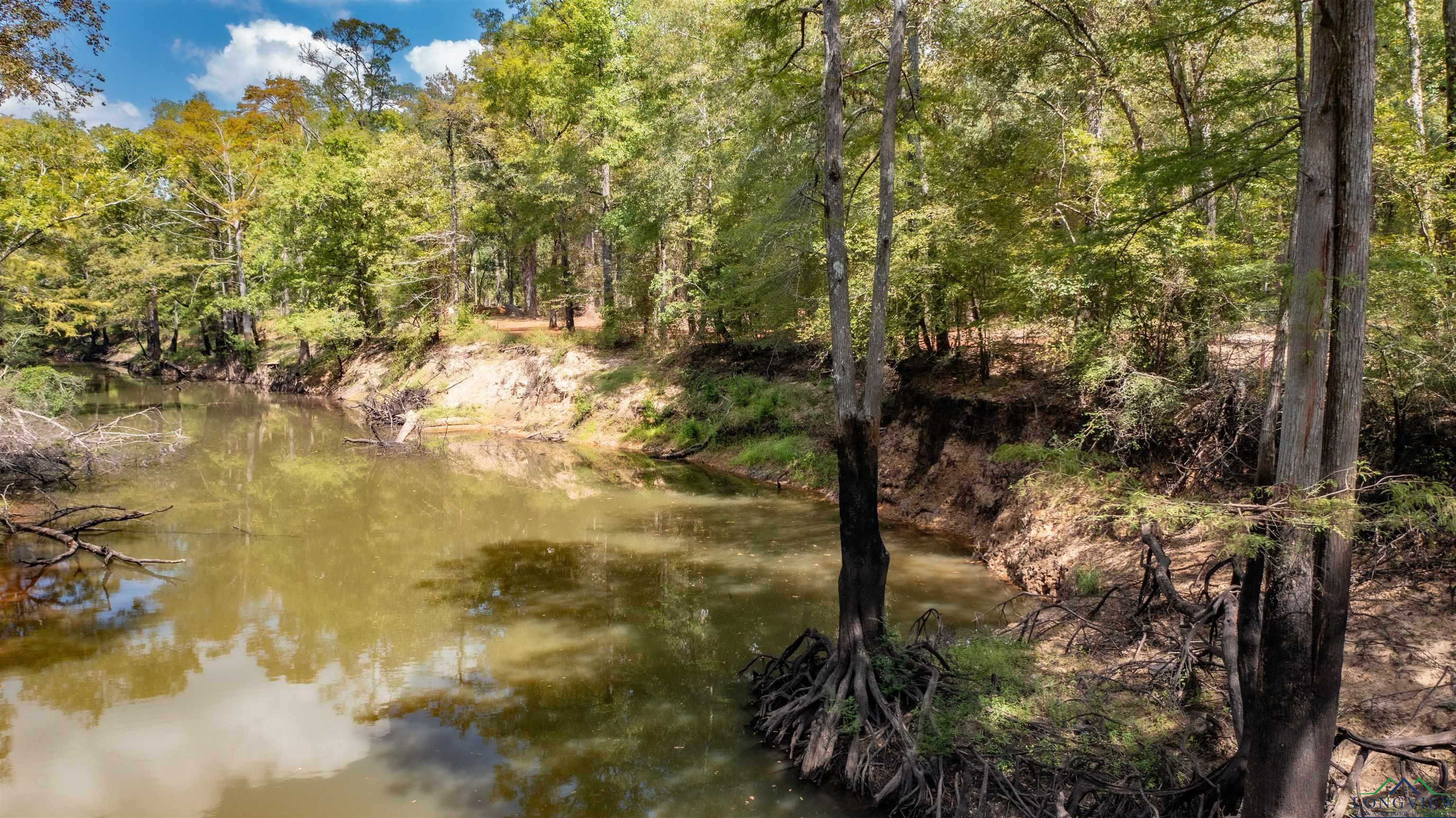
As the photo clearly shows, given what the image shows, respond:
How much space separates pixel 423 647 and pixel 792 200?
283 inches

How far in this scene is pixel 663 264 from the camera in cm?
2534

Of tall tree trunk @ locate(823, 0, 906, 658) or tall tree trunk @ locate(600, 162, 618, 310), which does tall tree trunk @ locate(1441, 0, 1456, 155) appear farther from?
tall tree trunk @ locate(600, 162, 618, 310)

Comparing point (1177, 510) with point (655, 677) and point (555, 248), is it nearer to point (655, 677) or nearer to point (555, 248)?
point (655, 677)

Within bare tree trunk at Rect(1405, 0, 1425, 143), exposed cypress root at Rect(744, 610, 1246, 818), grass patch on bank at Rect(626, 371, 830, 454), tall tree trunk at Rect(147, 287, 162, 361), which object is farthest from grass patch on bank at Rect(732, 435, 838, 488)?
tall tree trunk at Rect(147, 287, 162, 361)

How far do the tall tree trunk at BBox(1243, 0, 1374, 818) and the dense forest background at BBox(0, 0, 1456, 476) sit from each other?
70 centimetres

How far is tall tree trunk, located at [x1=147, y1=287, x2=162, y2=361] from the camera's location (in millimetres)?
39994

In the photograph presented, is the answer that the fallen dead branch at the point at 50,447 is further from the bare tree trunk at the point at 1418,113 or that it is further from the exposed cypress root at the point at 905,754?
the bare tree trunk at the point at 1418,113

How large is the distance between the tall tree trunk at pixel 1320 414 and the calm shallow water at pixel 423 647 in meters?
3.30

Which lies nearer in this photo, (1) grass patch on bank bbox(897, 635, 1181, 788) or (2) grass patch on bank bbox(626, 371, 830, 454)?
(1) grass patch on bank bbox(897, 635, 1181, 788)

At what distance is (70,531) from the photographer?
1270 centimetres

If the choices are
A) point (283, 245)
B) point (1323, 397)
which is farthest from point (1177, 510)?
point (283, 245)

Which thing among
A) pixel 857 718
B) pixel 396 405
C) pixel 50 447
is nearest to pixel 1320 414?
pixel 857 718

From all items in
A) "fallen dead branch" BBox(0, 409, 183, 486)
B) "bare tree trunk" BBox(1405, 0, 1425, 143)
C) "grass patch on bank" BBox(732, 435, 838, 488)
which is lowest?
"grass patch on bank" BBox(732, 435, 838, 488)

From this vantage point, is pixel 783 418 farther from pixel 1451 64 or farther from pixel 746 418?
pixel 1451 64
